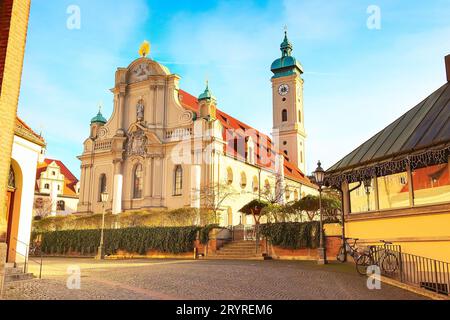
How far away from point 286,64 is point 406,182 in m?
56.6

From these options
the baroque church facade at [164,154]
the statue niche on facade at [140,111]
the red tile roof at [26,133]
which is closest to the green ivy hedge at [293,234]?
the baroque church facade at [164,154]

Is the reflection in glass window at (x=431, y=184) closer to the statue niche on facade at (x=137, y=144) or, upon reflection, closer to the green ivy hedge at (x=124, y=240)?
the green ivy hedge at (x=124, y=240)

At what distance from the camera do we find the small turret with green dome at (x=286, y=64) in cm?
6781

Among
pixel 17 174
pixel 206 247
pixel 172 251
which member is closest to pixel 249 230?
pixel 206 247

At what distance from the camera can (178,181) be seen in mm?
41688

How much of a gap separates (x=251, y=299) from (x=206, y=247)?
19190mm

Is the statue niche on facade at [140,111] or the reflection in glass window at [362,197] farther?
the statue niche on facade at [140,111]

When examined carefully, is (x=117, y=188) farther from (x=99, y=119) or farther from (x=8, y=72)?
(x=8, y=72)

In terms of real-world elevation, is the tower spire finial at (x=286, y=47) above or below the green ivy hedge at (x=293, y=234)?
above

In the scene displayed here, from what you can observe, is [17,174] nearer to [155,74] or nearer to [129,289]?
[129,289]

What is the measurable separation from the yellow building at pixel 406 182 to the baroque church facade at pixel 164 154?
2238 cm

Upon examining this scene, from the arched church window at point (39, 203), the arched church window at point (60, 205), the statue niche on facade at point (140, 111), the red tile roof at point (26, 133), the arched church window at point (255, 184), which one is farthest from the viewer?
the arched church window at point (60, 205)

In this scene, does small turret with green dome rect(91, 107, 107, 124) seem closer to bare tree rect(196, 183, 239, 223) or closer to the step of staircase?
bare tree rect(196, 183, 239, 223)

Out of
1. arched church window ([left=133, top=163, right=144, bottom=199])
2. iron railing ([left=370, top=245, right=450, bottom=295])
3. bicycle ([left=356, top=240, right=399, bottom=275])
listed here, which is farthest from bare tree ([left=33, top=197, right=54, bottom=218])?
iron railing ([left=370, top=245, right=450, bottom=295])
